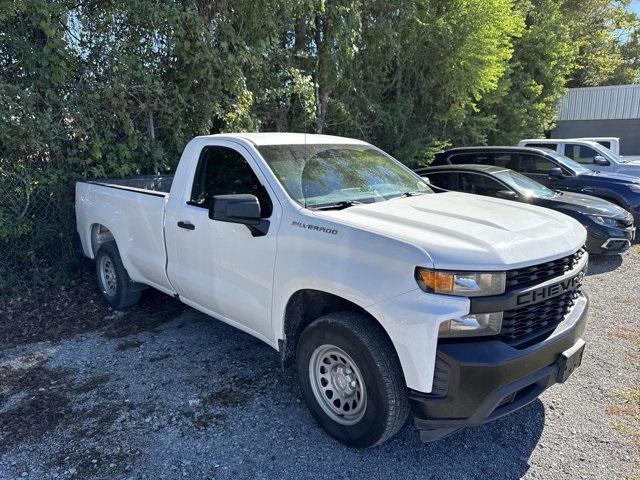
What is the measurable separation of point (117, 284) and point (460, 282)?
160 inches

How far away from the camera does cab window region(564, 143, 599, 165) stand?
11.9 meters

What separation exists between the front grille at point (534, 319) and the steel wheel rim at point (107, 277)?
4278 mm

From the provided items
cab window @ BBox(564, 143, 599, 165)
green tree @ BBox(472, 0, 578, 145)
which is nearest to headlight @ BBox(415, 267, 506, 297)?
cab window @ BBox(564, 143, 599, 165)

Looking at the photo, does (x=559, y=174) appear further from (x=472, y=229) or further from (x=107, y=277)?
(x=107, y=277)

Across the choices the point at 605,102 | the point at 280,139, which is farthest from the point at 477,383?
the point at 605,102

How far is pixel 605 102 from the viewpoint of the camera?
26.8 metres

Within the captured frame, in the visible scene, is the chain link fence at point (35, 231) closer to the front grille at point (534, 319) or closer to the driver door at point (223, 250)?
the driver door at point (223, 250)

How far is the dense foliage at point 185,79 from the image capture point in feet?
18.1

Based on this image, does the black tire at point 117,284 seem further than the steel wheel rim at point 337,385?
Yes

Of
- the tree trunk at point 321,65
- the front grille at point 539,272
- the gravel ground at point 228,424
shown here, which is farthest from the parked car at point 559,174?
the front grille at point 539,272

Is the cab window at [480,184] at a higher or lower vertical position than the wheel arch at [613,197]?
higher

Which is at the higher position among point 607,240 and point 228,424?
point 607,240

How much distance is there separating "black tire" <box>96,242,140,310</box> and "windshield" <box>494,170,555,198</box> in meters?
5.68

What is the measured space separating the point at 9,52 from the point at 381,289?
18.1 feet
